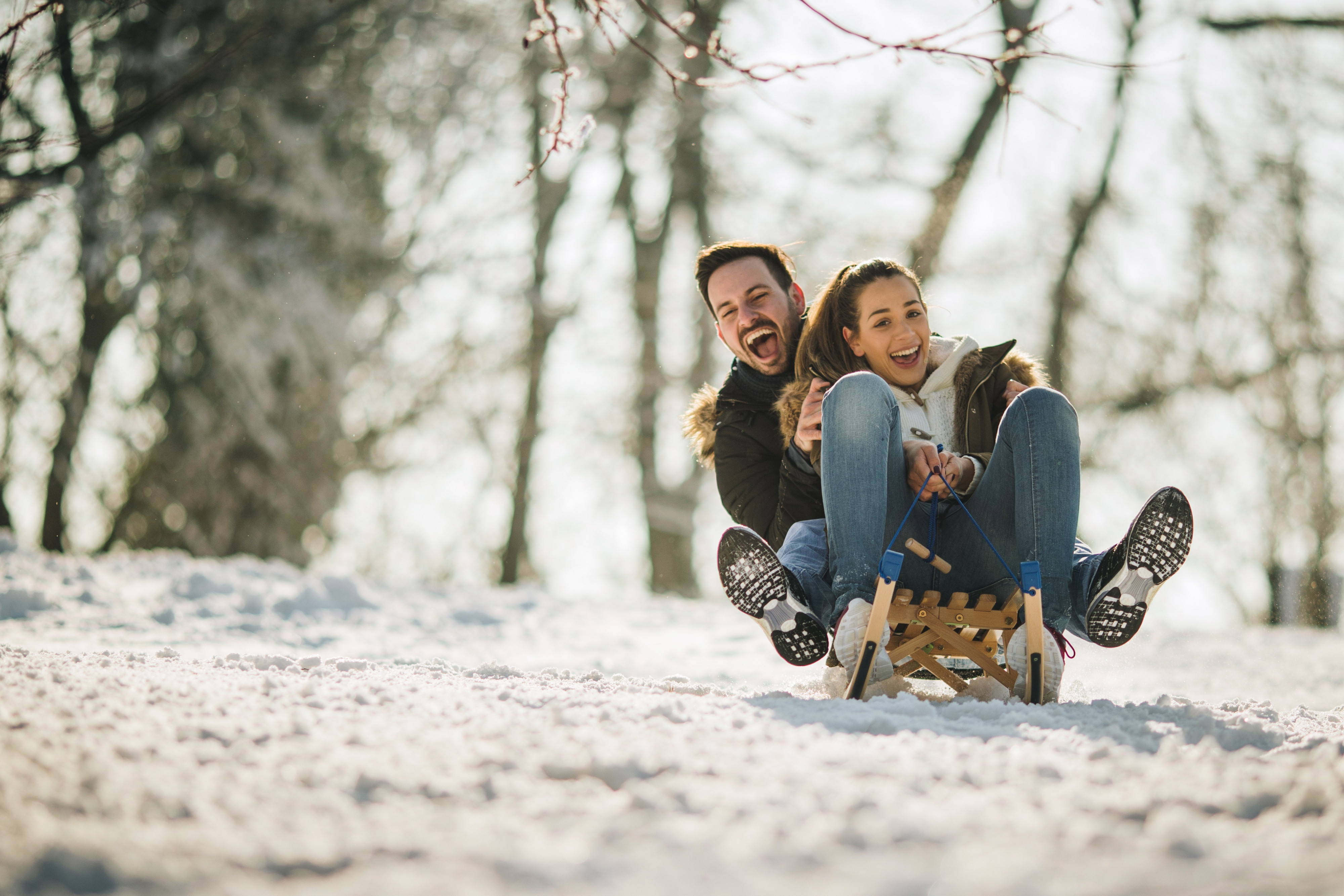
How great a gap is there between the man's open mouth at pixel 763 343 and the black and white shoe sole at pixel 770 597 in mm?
991

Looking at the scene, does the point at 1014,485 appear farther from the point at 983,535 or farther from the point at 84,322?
the point at 84,322

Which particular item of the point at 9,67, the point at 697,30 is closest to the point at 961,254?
the point at 697,30

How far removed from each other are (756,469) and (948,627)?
0.81m

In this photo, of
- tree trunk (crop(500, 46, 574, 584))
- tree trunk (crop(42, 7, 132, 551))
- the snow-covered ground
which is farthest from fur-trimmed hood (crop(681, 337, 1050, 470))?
tree trunk (crop(42, 7, 132, 551))

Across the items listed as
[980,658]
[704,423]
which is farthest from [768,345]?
[980,658]

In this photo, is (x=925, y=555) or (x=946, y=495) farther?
(x=946, y=495)

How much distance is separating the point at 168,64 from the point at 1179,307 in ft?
32.3

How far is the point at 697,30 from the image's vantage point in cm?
906

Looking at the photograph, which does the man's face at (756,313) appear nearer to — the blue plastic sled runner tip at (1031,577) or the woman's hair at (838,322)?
the woman's hair at (838,322)

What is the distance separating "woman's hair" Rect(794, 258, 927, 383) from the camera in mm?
2441

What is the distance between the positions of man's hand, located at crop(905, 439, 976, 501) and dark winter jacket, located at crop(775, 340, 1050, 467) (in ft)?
0.30

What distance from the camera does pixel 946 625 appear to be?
2006mm

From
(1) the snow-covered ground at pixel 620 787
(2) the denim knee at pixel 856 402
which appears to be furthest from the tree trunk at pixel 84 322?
(2) the denim knee at pixel 856 402

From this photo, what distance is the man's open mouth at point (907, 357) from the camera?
7.75 ft
